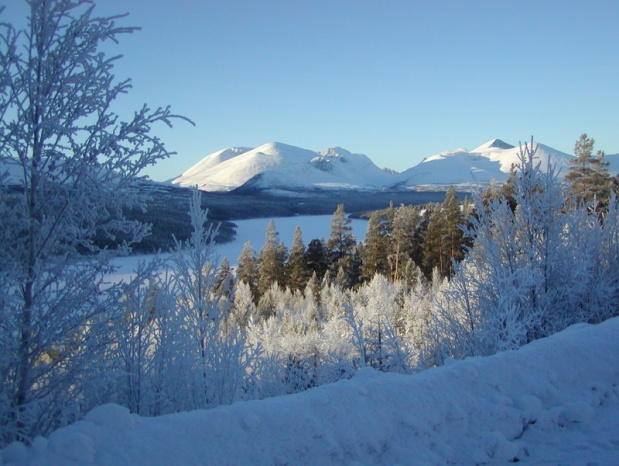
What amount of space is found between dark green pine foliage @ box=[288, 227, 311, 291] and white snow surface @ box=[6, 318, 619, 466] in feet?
111

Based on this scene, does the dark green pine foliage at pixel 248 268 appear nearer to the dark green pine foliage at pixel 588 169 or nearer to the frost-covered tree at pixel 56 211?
the dark green pine foliage at pixel 588 169

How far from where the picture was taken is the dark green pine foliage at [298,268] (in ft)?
126

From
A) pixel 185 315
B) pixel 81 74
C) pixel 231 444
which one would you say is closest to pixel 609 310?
pixel 185 315

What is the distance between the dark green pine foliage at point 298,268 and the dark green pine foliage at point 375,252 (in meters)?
4.82

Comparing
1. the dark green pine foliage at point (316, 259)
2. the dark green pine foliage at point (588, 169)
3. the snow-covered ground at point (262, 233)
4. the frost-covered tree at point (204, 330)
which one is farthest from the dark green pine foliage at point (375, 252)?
the frost-covered tree at point (204, 330)

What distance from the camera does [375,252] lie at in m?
35.8

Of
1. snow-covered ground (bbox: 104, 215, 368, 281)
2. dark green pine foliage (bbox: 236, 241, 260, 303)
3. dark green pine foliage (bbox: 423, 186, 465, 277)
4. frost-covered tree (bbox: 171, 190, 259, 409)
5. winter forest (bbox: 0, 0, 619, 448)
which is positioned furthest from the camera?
snow-covered ground (bbox: 104, 215, 368, 281)

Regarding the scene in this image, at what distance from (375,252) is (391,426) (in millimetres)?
32515

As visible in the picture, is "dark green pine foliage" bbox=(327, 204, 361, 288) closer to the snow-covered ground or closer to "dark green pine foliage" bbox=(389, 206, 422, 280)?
"dark green pine foliage" bbox=(389, 206, 422, 280)

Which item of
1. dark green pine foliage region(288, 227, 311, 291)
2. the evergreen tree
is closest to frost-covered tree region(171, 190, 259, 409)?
the evergreen tree

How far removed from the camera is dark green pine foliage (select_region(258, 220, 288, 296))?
3809 cm

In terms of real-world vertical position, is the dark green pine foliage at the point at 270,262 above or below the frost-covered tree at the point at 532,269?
below

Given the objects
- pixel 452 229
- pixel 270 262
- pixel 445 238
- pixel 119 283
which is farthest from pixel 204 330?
pixel 270 262

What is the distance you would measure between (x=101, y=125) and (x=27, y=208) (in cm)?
92
